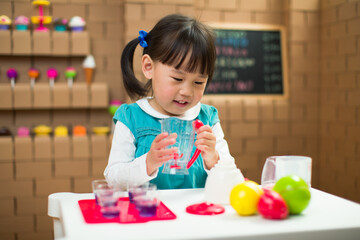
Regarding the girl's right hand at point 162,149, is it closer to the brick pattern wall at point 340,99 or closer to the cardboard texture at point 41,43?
the cardboard texture at point 41,43

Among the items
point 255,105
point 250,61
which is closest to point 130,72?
point 255,105

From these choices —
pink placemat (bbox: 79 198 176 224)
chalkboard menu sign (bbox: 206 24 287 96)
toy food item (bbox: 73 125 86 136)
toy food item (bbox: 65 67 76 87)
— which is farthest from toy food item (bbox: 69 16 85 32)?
pink placemat (bbox: 79 198 176 224)

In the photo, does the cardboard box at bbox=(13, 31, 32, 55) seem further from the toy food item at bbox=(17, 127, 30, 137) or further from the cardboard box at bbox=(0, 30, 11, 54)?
the toy food item at bbox=(17, 127, 30, 137)

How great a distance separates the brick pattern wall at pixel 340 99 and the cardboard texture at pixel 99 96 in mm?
1684

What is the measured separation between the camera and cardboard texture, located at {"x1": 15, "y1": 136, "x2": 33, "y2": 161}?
2852 millimetres

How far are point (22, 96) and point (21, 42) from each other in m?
0.37

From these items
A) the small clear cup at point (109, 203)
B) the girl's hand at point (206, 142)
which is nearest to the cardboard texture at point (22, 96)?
the girl's hand at point (206, 142)

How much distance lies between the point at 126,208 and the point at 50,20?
219cm

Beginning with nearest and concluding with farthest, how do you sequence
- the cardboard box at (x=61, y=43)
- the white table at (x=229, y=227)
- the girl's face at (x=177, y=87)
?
the white table at (x=229, y=227), the girl's face at (x=177, y=87), the cardboard box at (x=61, y=43)

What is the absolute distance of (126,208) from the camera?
107 centimetres

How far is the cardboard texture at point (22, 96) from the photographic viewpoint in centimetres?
290

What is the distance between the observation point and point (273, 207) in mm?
955

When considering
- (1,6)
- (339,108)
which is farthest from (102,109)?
(339,108)

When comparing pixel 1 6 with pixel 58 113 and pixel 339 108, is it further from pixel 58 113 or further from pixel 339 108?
pixel 339 108
